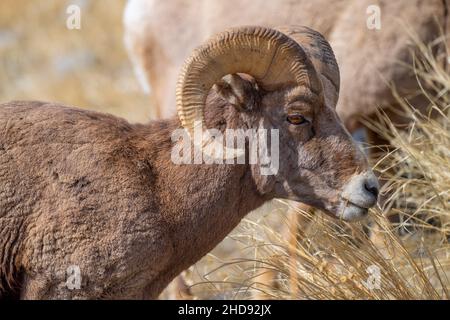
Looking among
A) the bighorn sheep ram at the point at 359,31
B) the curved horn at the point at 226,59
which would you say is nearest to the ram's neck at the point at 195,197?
the curved horn at the point at 226,59

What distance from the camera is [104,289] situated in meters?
5.29

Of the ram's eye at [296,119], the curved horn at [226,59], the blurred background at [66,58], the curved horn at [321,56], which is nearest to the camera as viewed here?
the curved horn at [226,59]

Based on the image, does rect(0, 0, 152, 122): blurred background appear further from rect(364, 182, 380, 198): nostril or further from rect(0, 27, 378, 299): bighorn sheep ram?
rect(364, 182, 380, 198): nostril

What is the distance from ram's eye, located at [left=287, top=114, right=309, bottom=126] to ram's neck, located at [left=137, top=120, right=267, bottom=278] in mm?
344

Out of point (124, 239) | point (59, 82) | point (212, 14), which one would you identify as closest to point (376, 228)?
point (124, 239)

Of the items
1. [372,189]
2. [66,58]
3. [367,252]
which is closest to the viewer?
[372,189]

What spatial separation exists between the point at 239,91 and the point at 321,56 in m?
0.62

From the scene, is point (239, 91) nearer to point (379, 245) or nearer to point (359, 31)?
point (379, 245)

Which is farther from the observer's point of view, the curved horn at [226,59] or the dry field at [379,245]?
the dry field at [379,245]

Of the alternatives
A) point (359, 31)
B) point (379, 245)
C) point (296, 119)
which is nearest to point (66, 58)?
point (359, 31)

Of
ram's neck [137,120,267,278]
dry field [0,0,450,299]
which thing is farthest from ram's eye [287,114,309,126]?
dry field [0,0,450,299]

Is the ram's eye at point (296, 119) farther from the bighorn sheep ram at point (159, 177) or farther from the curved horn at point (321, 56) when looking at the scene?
the curved horn at point (321, 56)

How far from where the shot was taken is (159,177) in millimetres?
5582

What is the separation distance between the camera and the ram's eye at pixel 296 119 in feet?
18.4
